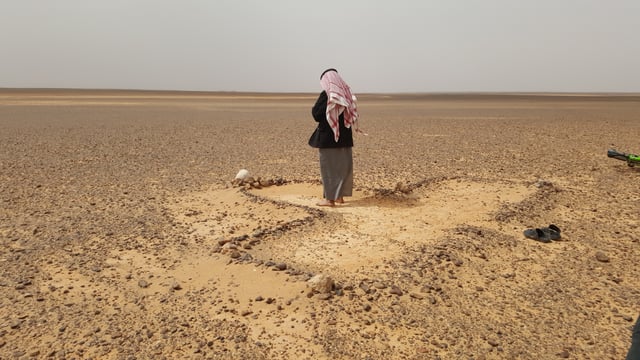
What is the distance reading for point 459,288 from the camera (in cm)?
437

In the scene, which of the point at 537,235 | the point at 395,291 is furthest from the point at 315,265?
the point at 537,235

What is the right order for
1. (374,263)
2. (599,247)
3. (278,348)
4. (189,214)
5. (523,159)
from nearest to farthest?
(278,348)
(374,263)
(599,247)
(189,214)
(523,159)

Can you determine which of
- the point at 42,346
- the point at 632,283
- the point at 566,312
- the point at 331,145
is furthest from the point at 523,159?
Answer: the point at 42,346

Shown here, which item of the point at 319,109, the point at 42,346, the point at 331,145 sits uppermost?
the point at 319,109

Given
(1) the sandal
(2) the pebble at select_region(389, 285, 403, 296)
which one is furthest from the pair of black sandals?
(2) the pebble at select_region(389, 285, 403, 296)

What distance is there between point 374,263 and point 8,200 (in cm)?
590

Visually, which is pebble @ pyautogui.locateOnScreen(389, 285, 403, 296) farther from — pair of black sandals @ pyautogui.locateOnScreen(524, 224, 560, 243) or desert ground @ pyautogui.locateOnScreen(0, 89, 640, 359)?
pair of black sandals @ pyautogui.locateOnScreen(524, 224, 560, 243)

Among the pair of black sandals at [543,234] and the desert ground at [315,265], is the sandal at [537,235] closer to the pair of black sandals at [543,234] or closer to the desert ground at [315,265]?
the pair of black sandals at [543,234]

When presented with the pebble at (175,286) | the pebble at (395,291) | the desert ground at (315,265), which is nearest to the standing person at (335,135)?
the desert ground at (315,265)

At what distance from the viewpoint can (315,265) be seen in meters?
4.85

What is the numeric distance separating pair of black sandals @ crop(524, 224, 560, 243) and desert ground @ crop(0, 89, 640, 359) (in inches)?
4.9

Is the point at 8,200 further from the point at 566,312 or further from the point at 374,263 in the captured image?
the point at 566,312

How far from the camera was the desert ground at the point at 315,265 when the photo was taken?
3.58 metres

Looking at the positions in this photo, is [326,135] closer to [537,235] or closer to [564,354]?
[537,235]
